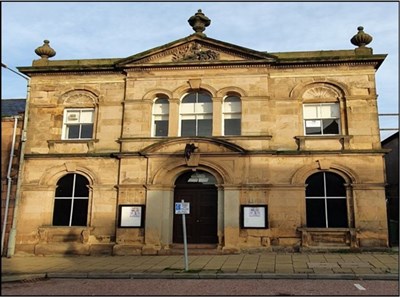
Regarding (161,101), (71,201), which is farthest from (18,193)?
(161,101)

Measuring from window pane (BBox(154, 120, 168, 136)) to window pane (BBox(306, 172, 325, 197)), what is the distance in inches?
246

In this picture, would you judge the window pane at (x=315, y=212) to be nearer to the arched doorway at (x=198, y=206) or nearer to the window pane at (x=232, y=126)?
the arched doorway at (x=198, y=206)

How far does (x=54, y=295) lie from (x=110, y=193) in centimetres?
760

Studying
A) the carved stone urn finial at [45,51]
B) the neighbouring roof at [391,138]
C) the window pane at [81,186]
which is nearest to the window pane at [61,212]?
the window pane at [81,186]

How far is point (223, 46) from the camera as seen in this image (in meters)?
16.4

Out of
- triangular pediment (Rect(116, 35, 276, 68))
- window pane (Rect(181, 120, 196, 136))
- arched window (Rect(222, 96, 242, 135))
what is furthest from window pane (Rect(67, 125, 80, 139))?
arched window (Rect(222, 96, 242, 135))

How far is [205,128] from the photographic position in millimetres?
16281

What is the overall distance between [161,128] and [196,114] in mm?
1627

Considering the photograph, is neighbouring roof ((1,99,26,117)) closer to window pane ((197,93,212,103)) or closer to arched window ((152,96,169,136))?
arched window ((152,96,169,136))

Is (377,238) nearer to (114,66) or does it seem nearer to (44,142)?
(114,66)

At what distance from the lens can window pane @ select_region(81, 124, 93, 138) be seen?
16.9 meters

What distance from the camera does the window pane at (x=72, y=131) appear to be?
17044 millimetres

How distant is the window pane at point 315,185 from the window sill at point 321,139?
122 cm

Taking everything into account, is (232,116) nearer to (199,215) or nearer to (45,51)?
(199,215)
